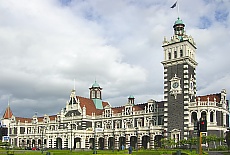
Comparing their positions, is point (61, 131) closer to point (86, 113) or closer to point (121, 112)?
point (86, 113)

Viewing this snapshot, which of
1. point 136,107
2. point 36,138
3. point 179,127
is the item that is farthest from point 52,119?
point 179,127

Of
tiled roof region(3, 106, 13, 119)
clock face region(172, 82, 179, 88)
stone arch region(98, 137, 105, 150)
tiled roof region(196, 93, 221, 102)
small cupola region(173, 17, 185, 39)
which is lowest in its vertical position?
stone arch region(98, 137, 105, 150)

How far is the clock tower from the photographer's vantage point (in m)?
75.2

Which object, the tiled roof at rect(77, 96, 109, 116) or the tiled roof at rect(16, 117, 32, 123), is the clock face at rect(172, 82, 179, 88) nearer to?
the tiled roof at rect(77, 96, 109, 116)

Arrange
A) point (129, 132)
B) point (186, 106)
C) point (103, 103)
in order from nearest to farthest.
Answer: point (186, 106) → point (129, 132) → point (103, 103)

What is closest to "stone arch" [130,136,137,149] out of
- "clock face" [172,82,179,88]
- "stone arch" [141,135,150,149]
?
"stone arch" [141,135,150,149]

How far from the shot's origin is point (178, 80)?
76.6 meters

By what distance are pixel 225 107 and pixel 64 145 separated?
45.2 meters

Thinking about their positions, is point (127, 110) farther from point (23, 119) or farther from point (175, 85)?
point (23, 119)

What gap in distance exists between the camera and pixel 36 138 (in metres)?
114

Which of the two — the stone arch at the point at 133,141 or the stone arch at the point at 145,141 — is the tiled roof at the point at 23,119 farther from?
the stone arch at the point at 145,141

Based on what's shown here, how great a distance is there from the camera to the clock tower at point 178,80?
75.2 m

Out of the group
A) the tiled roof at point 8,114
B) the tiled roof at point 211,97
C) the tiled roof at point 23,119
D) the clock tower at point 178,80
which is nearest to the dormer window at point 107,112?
the clock tower at point 178,80

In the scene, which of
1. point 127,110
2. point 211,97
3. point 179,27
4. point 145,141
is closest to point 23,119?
point 127,110
